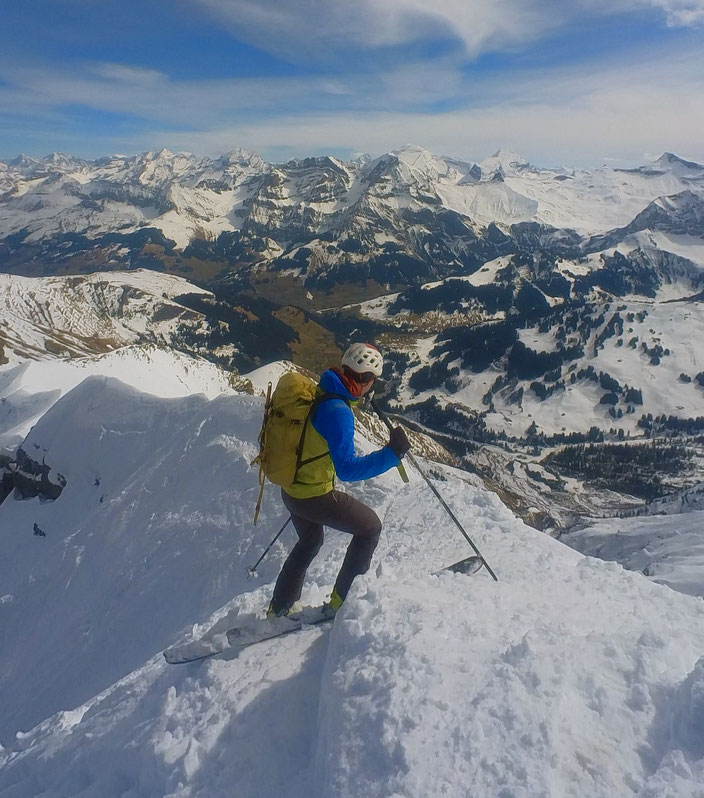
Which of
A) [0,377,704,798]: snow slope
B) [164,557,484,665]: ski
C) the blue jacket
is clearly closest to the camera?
[0,377,704,798]: snow slope

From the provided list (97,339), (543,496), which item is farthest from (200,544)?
(97,339)

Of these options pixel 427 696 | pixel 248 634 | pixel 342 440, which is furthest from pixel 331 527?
pixel 427 696

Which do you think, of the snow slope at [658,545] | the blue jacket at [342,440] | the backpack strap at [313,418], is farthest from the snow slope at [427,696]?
the snow slope at [658,545]

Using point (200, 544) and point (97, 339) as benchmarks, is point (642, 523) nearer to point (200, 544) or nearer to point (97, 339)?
point (200, 544)

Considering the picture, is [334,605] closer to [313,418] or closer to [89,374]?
[313,418]

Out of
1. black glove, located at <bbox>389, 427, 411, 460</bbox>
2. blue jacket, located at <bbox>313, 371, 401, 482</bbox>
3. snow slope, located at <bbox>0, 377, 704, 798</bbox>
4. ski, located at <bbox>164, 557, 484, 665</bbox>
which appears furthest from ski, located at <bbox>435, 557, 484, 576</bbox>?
blue jacket, located at <bbox>313, 371, 401, 482</bbox>

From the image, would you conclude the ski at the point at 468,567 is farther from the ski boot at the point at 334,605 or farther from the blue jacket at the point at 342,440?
the blue jacket at the point at 342,440

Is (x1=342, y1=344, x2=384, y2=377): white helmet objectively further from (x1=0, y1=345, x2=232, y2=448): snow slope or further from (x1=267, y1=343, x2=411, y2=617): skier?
(x1=0, y1=345, x2=232, y2=448): snow slope
